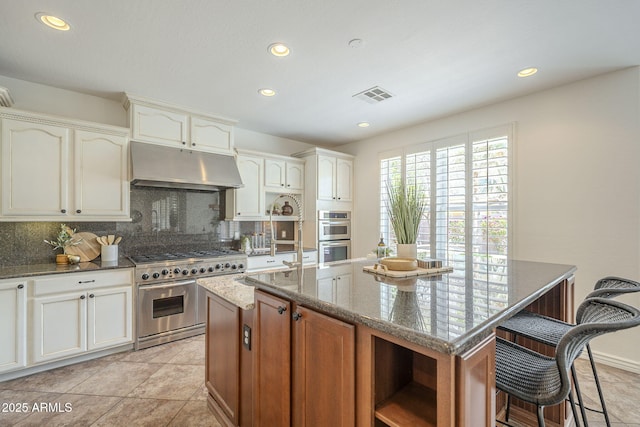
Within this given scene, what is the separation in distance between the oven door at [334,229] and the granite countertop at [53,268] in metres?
2.60

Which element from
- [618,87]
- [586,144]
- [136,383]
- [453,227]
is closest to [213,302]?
[136,383]

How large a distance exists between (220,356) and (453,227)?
312 centimetres

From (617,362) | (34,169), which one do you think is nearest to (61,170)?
(34,169)

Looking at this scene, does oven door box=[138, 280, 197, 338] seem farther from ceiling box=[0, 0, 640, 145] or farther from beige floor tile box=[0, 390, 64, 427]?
ceiling box=[0, 0, 640, 145]

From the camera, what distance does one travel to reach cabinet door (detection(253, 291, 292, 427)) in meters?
1.35

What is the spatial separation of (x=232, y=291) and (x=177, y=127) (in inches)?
99.0

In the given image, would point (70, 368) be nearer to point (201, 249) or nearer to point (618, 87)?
point (201, 249)

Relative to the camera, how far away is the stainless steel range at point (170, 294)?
2.97m

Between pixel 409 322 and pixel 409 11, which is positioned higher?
pixel 409 11

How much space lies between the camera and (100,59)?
2.43m

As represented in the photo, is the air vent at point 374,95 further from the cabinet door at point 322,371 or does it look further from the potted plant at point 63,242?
the potted plant at point 63,242

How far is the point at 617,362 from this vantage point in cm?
265

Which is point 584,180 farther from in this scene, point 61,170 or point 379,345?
point 61,170

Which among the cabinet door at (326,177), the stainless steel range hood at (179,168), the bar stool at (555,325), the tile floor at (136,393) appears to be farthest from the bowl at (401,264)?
the cabinet door at (326,177)
